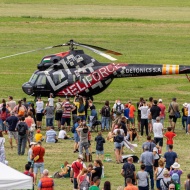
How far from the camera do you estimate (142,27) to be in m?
77.3

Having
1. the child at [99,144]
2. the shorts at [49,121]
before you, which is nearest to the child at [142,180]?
the child at [99,144]

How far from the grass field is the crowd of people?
61 cm

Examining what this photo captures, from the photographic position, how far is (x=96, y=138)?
28688 mm

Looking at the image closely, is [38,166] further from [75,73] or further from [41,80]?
[75,73]

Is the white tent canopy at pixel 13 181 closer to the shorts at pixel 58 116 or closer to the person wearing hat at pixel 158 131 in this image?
the person wearing hat at pixel 158 131

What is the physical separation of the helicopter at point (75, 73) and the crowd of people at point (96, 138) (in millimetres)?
2104

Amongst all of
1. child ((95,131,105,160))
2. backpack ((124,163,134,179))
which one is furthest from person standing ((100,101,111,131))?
backpack ((124,163,134,179))

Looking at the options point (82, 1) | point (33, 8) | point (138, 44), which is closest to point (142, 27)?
point (138, 44)

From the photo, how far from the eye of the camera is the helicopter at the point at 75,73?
40.7 m

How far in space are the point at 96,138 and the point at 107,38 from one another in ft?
139

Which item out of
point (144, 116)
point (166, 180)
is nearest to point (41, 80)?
point (144, 116)

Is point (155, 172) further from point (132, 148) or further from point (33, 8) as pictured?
point (33, 8)

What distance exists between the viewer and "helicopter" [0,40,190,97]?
40.7 metres

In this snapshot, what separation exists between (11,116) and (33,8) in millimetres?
62981
